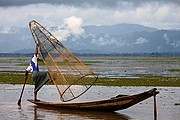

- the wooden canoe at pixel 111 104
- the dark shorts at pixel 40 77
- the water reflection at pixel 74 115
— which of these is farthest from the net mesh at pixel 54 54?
the water reflection at pixel 74 115

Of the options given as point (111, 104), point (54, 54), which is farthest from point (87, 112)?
point (54, 54)

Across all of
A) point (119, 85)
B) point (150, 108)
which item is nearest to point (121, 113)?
point (150, 108)

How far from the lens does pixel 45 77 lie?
20.6m

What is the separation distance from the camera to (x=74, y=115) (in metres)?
17.5

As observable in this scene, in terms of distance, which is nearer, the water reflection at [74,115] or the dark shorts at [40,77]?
the water reflection at [74,115]

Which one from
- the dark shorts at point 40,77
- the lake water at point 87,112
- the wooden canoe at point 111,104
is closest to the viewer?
the wooden canoe at point 111,104

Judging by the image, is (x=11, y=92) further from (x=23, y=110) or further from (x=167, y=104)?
(x=167, y=104)

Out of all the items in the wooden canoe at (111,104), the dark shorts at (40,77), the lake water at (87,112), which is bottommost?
the lake water at (87,112)

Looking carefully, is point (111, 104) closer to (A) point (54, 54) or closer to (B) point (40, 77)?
(B) point (40, 77)

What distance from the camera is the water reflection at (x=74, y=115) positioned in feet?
55.4

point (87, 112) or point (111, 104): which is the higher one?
point (111, 104)

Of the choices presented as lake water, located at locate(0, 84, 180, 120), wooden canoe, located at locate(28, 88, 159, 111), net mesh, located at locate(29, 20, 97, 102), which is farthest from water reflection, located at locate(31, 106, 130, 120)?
net mesh, located at locate(29, 20, 97, 102)

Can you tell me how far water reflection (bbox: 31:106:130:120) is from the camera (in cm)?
1688

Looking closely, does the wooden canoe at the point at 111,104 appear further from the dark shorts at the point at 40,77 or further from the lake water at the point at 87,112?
the dark shorts at the point at 40,77
